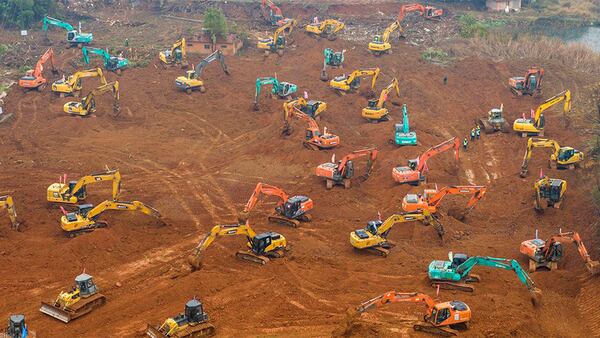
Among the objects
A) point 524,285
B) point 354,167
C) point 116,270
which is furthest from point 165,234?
point 524,285

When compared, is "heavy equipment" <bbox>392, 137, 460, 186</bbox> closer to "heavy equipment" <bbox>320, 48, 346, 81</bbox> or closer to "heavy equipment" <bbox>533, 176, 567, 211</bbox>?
"heavy equipment" <bbox>533, 176, 567, 211</bbox>

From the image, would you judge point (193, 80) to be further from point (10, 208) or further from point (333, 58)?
point (10, 208)

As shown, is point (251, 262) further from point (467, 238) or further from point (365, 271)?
point (467, 238)

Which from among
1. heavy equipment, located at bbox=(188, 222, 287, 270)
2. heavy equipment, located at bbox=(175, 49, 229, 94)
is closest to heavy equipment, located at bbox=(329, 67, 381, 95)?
heavy equipment, located at bbox=(175, 49, 229, 94)

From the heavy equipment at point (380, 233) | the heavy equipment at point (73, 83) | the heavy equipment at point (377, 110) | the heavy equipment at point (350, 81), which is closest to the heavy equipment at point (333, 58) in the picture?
the heavy equipment at point (350, 81)

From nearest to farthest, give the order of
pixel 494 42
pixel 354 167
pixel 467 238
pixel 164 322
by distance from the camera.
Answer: pixel 164 322
pixel 467 238
pixel 354 167
pixel 494 42

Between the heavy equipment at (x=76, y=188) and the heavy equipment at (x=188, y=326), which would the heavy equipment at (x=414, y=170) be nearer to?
the heavy equipment at (x=76, y=188)

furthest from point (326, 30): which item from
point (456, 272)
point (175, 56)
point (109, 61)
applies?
point (456, 272)
